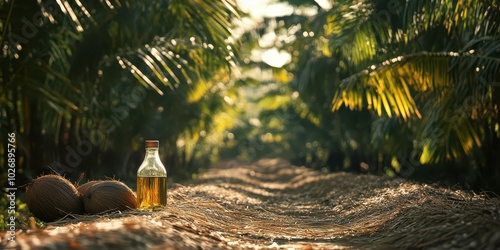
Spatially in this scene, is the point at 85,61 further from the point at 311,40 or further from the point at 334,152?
the point at 334,152

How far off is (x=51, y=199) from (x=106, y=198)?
55cm

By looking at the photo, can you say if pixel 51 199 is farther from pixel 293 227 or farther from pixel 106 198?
pixel 293 227

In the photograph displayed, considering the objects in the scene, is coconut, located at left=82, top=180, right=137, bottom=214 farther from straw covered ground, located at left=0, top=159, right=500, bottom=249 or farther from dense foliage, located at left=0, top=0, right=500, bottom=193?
dense foliage, located at left=0, top=0, right=500, bottom=193

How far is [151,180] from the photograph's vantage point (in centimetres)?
643

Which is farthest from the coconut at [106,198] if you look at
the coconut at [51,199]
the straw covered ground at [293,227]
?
the straw covered ground at [293,227]

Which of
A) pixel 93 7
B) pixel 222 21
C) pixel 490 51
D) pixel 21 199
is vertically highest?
pixel 93 7

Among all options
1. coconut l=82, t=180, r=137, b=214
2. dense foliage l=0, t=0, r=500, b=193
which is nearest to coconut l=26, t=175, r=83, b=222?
coconut l=82, t=180, r=137, b=214

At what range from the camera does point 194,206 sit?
7195 mm

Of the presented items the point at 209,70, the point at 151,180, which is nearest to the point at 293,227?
the point at 151,180

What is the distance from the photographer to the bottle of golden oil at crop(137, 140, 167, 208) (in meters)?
6.36

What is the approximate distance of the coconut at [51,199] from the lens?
6.48m

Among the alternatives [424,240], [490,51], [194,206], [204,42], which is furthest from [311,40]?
[424,240]

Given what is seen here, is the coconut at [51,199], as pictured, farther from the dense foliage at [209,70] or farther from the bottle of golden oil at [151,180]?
the dense foliage at [209,70]

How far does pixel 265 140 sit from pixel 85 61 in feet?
191
